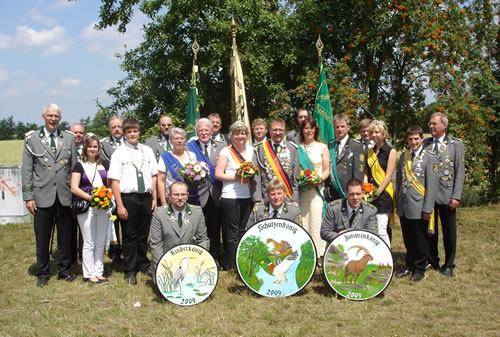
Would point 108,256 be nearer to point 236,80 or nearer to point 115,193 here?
point 115,193

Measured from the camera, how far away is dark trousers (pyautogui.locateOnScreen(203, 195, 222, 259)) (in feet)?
21.0

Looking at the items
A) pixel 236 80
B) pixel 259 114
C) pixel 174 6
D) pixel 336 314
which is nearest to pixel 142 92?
pixel 174 6

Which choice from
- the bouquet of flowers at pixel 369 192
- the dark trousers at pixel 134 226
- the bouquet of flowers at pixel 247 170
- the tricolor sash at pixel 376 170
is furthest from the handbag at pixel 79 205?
the tricolor sash at pixel 376 170

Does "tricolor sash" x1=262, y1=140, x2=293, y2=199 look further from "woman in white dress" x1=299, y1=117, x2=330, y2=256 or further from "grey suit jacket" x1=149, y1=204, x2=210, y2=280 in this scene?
"grey suit jacket" x1=149, y1=204, x2=210, y2=280

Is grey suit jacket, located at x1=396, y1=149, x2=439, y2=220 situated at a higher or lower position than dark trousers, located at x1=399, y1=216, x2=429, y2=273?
higher

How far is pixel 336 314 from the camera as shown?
4.58 metres

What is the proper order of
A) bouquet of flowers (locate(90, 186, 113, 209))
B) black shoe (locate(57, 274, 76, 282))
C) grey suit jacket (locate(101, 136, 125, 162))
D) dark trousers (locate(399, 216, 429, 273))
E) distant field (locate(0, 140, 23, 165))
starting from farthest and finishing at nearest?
1. distant field (locate(0, 140, 23, 165))
2. grey suit jacket (locate(101, 136, 125, 162))
3. black shoe (locate(57, 274, 76, 282))
4. dark trousers (locate(399, 216, 429, 273))
5. bouquet of flowers (locate(90, 186, 113, 209))

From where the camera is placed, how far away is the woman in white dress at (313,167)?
240 inches

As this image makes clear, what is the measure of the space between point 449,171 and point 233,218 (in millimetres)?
2929

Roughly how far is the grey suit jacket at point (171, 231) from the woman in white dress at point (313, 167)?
1593 millimetres

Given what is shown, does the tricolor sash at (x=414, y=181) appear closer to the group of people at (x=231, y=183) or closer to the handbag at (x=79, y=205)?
the group of people at (x=231, y=183)

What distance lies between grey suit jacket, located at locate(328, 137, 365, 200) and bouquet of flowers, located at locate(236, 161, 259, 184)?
54.6 inches

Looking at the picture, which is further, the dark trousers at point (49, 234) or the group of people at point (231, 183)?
the dark trousers at point (49, 234)

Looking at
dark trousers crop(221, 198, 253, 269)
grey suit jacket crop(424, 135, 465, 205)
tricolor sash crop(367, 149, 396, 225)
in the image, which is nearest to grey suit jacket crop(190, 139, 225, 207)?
dark trousers crop(221, 198, 253, 269)
